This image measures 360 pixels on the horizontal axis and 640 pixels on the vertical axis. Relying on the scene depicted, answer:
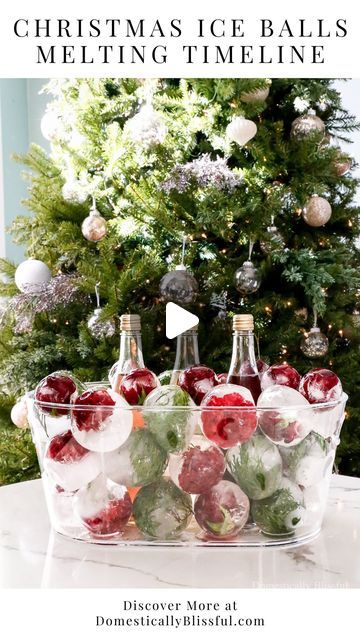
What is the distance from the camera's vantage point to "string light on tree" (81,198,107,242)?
5.47ft

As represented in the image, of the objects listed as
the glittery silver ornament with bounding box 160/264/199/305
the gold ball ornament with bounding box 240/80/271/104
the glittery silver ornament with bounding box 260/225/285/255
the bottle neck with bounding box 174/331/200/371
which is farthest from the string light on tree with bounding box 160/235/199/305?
the bottle neck with bounding box 174/331/200/371

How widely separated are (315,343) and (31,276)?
0.71m

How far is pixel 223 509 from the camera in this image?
0.59m

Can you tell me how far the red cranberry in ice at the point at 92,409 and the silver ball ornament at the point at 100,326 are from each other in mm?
998

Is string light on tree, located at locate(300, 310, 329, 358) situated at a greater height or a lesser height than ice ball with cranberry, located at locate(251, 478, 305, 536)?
greater

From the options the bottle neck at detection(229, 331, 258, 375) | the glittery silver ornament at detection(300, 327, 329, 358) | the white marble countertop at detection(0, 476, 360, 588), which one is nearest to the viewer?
the white marble countertop at detection(0, 476, 360, 588)

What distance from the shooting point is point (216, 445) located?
0.59 meters

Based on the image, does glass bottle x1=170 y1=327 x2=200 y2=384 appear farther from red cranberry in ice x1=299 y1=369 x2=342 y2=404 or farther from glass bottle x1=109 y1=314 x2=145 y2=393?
red cranberry in ice x1=299 y1=369 x2=342 y2=404

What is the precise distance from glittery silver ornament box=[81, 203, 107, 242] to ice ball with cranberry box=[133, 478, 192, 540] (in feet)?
3.76

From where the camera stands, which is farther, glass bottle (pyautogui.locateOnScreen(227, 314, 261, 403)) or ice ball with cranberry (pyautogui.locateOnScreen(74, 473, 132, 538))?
glass bottle (pyautogui.locateOnScreen(227, 314, 261, 403))

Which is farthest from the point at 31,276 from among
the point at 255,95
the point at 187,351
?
the point at 187,351

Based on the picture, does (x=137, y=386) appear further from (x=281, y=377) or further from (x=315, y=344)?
(x=315, y=344)
